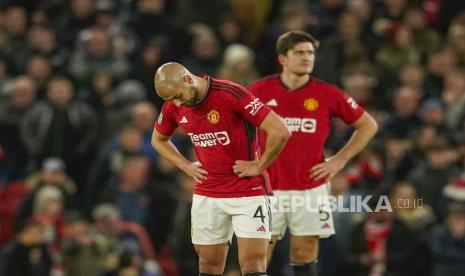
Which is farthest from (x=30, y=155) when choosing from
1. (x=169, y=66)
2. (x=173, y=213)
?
(x=169, y=66)

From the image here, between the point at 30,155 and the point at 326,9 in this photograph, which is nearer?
the point at 30,155

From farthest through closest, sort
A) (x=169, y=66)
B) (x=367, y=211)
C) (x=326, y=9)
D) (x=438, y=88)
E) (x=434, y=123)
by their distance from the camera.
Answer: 1. (x=326, y=9)
2. (x=438, y=88)
3. (x=434, y=123)
4. (x=367, y=211)
5. (x=169, y=66)

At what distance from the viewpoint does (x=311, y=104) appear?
35.3 feet

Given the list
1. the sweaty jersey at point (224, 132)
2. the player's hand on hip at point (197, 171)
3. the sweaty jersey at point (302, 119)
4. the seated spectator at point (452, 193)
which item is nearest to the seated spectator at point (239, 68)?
the seated spectator at point (452, 193)

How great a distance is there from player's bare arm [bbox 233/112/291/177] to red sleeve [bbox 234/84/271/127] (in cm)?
4

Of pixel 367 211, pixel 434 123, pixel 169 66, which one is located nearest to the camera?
pixel 169 66

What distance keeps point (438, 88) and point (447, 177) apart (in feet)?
8.23

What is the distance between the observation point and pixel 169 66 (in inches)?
364

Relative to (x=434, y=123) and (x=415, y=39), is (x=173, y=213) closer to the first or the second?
(x=434, y=123)

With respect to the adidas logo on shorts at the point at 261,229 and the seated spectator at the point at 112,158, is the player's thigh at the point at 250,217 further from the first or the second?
the seated spectator at the point at 112,158

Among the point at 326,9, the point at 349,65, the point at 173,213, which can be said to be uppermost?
the point at 326,9

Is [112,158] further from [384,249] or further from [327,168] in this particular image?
[327,168]

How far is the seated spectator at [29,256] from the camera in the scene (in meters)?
14.3

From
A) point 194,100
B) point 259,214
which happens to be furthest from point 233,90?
point 259,214
